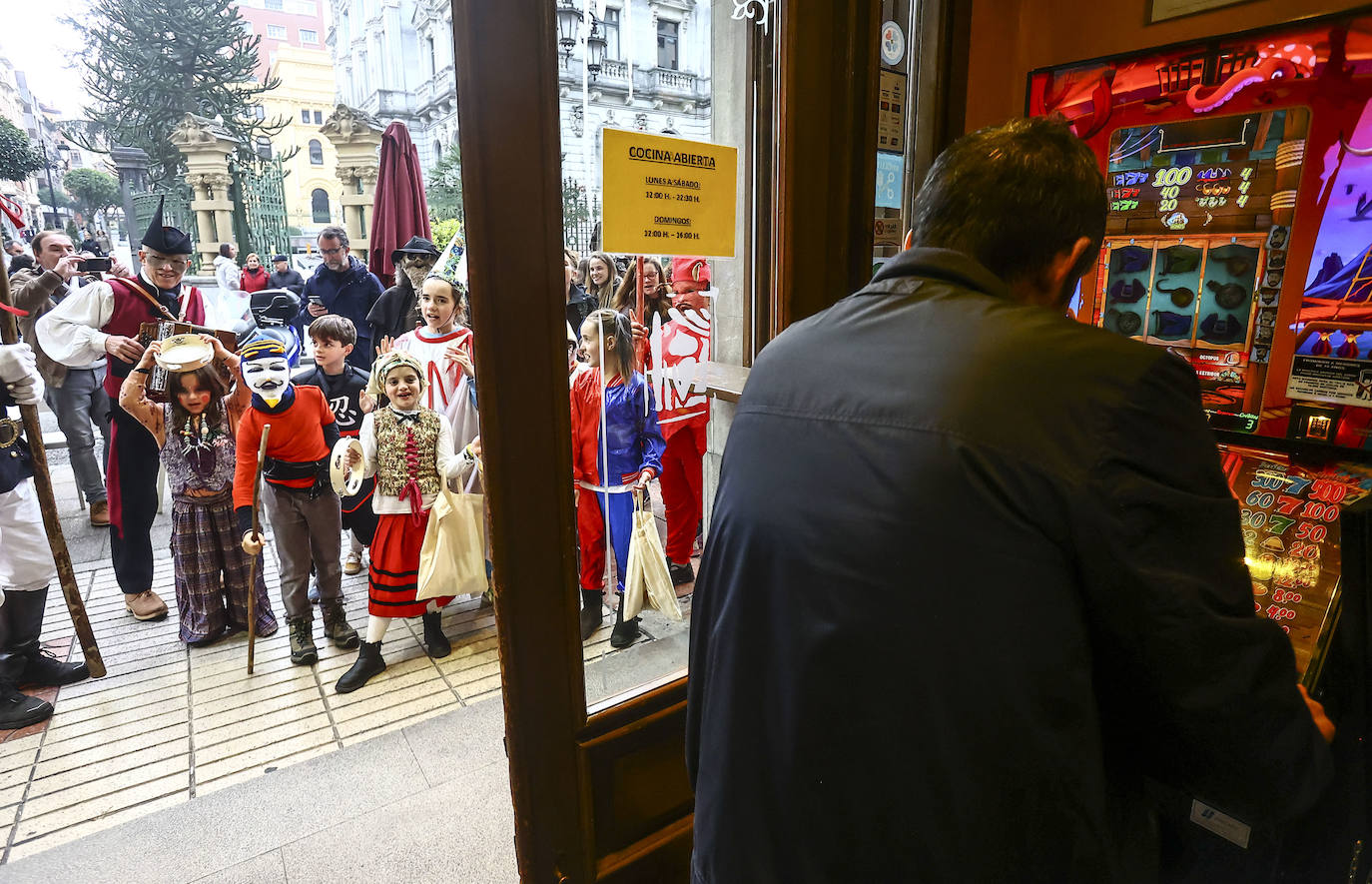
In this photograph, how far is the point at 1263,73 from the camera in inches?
55.9

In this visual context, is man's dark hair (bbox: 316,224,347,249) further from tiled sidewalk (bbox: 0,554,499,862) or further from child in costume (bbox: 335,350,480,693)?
tiled sidewalk (bbox: 0,554,499,862)

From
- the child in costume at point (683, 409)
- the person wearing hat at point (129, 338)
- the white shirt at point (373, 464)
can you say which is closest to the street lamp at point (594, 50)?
the child in costume at point (683, 409)

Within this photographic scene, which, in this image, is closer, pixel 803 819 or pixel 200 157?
pixel 803 819

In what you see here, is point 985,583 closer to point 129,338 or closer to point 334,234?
point 129,338

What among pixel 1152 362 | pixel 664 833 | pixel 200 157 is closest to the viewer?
pixel 1152 362

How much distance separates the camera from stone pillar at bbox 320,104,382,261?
12.2ft

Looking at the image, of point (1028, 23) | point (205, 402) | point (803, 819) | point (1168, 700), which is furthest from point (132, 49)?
point (1168, 700)

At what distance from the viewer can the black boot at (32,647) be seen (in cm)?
282

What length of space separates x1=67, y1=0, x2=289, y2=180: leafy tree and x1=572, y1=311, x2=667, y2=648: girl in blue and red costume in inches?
108

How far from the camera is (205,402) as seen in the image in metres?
3.14

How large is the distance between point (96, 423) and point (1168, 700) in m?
5.65

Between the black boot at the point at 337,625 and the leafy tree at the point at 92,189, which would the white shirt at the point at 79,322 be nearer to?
the leafy tree at the point at 92,189

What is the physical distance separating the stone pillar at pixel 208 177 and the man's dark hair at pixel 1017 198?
3.68m

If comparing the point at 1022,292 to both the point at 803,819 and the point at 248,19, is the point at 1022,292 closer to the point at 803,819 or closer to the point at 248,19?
the point at 803,819
